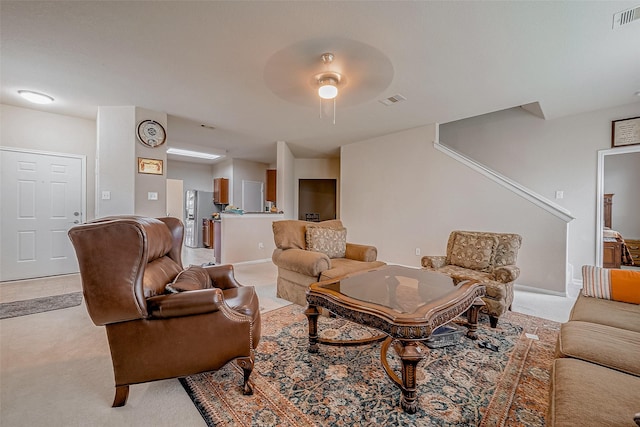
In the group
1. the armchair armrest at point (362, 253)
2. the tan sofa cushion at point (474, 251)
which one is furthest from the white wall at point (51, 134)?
the tan sofa cushion at point (474, 251)

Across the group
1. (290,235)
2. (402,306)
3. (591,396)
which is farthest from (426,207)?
(591,396)

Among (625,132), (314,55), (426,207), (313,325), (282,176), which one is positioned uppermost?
(314,55)

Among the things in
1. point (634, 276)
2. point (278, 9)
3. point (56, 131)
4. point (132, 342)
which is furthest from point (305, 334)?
point (56, 131)

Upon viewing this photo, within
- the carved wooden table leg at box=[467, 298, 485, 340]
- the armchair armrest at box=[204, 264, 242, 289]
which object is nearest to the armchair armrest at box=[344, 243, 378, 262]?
the carved wooden table leg at box=[467, 298, 485, 340]

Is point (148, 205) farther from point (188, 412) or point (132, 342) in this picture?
point (188, 412)

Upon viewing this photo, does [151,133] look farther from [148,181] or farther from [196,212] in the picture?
[196,212]

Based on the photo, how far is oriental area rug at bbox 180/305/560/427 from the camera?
4.28 feet

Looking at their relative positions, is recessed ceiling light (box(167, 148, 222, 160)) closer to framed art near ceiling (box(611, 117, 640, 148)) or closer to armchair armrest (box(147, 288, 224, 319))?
armchair armrest (box(147, 288, 224, 319))

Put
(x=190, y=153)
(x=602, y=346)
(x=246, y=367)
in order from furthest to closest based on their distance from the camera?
(x=190, y=153) → (x=246, y=367) → (x=602, y=346)

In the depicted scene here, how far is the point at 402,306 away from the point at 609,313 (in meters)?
Result: 1.26

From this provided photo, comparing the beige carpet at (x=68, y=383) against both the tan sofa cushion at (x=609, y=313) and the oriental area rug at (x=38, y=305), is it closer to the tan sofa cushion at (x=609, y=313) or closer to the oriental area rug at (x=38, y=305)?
the oriental area rug at (x=38, y=305)

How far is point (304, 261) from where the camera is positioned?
2645mm

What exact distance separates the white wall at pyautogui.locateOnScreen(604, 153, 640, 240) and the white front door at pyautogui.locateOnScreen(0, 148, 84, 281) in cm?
1002

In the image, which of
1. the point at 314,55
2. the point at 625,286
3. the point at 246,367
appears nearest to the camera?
the point at 246,367
